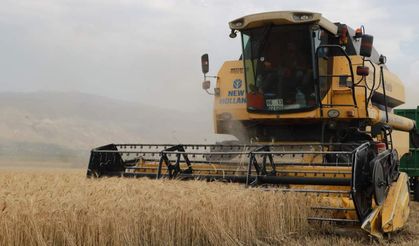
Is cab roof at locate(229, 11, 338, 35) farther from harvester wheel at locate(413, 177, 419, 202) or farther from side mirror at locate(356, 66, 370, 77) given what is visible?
harvester wheel at locate(413, 177, 419, 202)

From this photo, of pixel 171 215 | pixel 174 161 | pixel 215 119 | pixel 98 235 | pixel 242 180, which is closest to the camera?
pixel 98 235

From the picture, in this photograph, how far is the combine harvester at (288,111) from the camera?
18.2 ft

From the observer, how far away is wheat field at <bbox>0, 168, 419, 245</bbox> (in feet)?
9.64

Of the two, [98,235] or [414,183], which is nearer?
[98,235]

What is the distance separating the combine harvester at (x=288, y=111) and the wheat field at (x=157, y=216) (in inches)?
26.6

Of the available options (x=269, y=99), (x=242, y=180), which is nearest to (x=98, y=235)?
(x=242, y=180)

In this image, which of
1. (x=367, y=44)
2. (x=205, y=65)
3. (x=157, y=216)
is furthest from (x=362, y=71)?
(x=157, y=216)

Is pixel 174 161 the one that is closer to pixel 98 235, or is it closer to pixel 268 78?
pixel 268 78

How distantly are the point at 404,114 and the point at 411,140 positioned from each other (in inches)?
21.9

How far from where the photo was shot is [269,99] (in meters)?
6.76

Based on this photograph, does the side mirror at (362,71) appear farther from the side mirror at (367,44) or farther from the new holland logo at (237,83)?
the new holland logo at (237,83)

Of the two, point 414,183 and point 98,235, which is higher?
point 98,235

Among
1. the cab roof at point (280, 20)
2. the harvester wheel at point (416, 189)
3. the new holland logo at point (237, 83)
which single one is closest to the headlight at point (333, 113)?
the cab roof at point (280, 20)

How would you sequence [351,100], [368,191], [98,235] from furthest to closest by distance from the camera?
1. [351,100]
2. [368,191]
3. [98,235]
